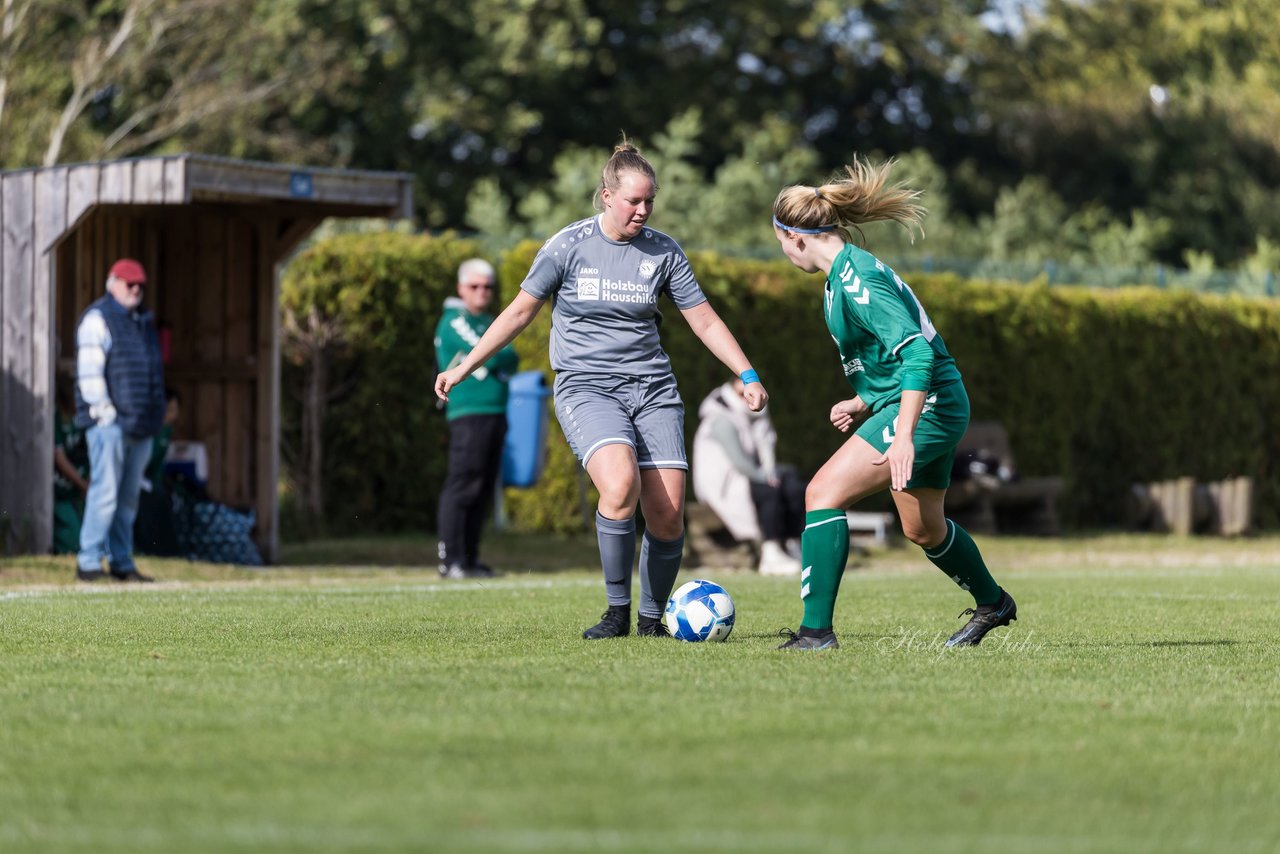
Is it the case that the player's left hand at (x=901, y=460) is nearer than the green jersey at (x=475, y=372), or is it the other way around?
the player's left hand at (x=901, y=460)

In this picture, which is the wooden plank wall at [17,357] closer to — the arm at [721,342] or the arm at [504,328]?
the arm at [504,328]

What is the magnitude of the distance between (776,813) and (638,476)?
3.93m

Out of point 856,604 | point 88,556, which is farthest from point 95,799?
point 88,556

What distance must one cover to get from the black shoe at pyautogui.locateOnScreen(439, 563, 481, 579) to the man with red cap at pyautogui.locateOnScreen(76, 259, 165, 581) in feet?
7.13

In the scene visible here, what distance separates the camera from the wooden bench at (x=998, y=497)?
20.7 metres

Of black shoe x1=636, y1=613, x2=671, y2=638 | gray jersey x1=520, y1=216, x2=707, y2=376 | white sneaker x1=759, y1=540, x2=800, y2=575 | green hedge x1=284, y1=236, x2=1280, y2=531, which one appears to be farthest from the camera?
green hedge x1=284, y1=236, x2=1280, y2=531

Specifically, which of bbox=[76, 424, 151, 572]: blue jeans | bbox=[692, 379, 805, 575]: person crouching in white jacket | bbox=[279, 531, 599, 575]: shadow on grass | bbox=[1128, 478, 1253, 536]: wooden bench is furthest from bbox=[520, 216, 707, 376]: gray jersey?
bbox=[1128, 478, 1253, 536]: wooden bench

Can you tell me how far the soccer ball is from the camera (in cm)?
871

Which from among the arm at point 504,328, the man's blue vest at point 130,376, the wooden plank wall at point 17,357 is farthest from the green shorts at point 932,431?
the wooden plank wall at point 17,357

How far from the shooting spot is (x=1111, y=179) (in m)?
47.7

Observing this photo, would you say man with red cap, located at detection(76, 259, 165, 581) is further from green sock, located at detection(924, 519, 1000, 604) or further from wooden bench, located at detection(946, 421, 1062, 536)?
wooden bench, located at detection(946, 421, 1062, 536)

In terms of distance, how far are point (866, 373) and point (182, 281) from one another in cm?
1034

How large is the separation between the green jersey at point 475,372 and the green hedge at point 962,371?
388 cm

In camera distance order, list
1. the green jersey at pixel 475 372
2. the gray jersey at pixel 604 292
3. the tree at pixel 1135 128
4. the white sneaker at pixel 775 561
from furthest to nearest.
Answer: the tree at pixel 1135 128, the white sneaker at pixel 775 561, the green jersey at pixel 475 372, the gray jersey at pixel 604 292
